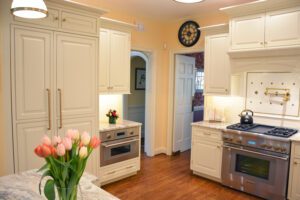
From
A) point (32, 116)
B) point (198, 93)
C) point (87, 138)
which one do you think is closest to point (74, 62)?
point (32, 116)

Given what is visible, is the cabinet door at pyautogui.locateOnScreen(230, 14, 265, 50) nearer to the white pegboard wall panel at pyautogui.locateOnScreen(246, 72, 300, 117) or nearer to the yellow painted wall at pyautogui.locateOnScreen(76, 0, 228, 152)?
the white pegboard wall panel at pyautogui.locateOnScreen(246, 72, 300, 117)

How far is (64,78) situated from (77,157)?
6.24 feet

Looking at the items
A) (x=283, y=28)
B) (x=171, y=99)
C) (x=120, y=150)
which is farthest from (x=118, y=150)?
(x=283, y=28)

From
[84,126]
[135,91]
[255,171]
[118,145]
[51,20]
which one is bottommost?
[255,171]

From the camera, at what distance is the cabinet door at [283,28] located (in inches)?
114

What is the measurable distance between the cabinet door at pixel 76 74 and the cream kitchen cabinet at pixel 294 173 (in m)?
2.53

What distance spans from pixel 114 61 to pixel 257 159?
8.12 ft

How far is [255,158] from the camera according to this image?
10.3 ft

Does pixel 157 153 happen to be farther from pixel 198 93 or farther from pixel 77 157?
pixel 77 157

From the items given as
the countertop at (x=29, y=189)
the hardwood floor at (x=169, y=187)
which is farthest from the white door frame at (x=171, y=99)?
the countertop at (x=29, y=189)

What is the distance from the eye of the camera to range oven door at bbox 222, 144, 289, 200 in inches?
116

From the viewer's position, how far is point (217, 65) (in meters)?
3.76

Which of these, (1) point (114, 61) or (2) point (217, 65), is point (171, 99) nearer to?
(2) point (217, 65)

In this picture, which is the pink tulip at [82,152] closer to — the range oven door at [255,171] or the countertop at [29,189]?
the countertop at [29,189]
